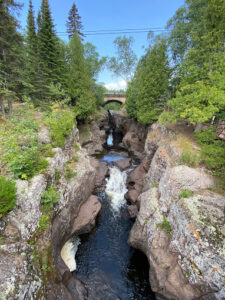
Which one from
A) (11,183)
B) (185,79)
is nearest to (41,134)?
(11,183)

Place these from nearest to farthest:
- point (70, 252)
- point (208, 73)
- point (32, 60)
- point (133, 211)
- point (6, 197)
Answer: point (6, 197), point (70, 252), point (208, 73), point (133, 211), point (32, 60)

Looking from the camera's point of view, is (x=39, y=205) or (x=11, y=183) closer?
(x=11, y=183)

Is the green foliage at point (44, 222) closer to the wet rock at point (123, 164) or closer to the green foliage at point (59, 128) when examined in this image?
the green foliage at point (59, 128)

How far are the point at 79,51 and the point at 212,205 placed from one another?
24.6m

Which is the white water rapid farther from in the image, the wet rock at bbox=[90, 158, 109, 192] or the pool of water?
the wet rock at bbox=[90, 158, 109, 192]

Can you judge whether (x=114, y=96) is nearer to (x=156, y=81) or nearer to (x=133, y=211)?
(x=156, y=81)

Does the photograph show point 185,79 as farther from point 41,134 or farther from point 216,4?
point 41,134

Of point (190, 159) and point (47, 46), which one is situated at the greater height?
point (47, 46)

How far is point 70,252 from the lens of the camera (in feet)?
27.4

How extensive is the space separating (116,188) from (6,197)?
11149 millimetres

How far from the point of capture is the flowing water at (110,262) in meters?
6.98

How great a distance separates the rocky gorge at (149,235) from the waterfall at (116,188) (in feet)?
8.50

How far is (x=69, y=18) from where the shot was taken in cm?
2700

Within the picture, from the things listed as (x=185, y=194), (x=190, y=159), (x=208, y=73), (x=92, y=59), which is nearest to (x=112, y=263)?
(x=185, y=194)
